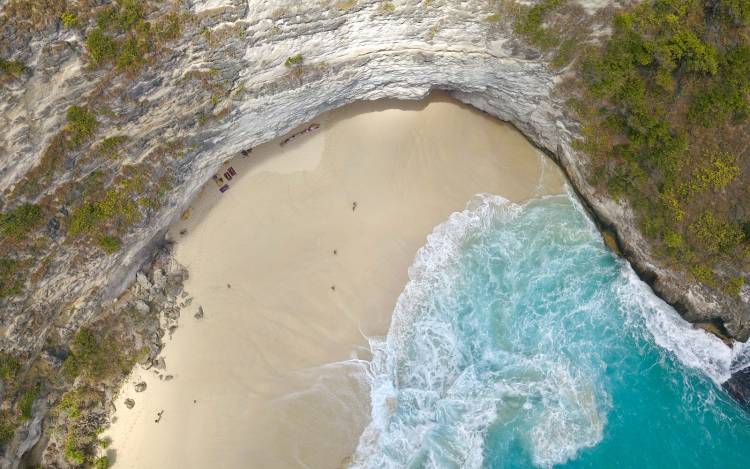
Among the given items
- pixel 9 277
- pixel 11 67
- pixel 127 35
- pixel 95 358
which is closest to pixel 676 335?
pixel 127 35

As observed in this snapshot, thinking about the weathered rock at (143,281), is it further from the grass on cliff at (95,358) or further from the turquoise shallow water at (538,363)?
the turquoise shallow water at (538,363)

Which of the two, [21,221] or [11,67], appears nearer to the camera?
[11,67]

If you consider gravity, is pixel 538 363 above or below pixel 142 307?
below


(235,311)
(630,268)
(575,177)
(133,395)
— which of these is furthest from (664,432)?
(133,395)

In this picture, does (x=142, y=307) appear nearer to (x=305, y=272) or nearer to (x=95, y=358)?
(x=95, y=358)

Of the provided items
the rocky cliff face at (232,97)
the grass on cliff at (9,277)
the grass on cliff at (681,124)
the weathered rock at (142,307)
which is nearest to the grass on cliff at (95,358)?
the rocky cliff face at (232,97)

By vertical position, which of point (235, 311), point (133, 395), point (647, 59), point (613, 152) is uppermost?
point (647, 59)

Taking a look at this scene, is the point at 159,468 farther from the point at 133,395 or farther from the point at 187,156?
the point at 187,156
